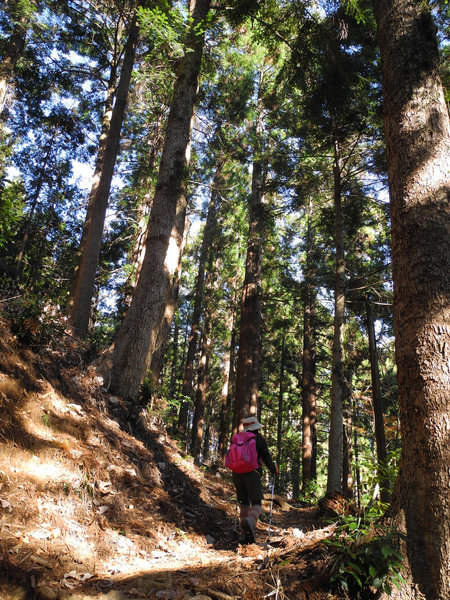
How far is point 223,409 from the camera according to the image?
62.1 ft

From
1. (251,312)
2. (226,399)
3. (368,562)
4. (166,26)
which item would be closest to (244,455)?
(368,562)

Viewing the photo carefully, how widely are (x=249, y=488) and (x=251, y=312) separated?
708 cm

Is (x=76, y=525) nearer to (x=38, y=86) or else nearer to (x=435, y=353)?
(x=435, y=353)

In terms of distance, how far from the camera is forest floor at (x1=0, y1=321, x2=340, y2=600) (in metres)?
2.64

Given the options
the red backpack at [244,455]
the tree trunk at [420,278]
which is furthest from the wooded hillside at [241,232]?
the red backpack at [244,455]

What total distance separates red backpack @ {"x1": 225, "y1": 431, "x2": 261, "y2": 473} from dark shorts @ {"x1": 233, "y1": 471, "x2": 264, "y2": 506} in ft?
0.28

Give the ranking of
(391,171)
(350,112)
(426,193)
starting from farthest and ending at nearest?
1. (350,112)
2. (391,171)
3. (426,193)

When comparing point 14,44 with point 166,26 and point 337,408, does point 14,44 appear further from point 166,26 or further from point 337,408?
point 337,408

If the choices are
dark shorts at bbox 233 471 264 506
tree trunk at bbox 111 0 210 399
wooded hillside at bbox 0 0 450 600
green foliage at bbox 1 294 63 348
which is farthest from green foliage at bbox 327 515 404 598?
tree trunk at bbox 111 0 210 399

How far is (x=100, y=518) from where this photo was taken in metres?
3.74

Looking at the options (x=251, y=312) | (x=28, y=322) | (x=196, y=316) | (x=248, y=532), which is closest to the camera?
(x=248, y=532)

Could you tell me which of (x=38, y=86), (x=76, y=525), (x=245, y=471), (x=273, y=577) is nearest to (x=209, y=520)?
(x=245, y=471)

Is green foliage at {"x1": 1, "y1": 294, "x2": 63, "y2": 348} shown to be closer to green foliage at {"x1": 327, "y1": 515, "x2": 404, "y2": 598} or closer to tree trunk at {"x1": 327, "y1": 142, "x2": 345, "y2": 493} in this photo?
green foliage at {"x1": 327, "y1": 515, "x2": 404, "y2": 598}

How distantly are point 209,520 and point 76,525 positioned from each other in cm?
280
